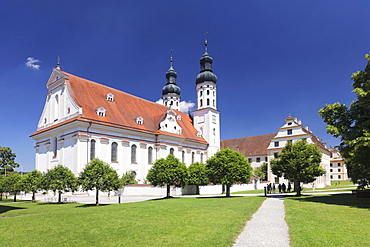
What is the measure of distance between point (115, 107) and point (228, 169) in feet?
74.2

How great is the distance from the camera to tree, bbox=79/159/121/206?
26.2 m

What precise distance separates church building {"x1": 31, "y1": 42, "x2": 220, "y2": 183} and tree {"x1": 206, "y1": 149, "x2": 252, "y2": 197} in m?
16.2

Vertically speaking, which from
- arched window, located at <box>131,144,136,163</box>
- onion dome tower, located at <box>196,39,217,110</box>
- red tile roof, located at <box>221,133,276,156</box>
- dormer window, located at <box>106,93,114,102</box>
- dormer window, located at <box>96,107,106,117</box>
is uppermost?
onion dome tower, located at <box>196,39,217,110</box>

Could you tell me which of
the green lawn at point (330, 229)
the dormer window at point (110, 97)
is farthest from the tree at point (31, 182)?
the green lawn at point (330, 229)

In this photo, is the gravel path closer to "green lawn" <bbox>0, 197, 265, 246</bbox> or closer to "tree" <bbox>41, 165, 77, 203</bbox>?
"green lawn" <bbox>0, 197, 265, 246</bbox>

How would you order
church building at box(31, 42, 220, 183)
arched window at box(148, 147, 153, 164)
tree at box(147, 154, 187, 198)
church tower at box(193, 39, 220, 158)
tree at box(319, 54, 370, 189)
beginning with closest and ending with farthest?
tree at box(319, 54, 370, 189) → tree at box(147, 154, 187, 198) → church building at box(31, 42, 220, 183) → arched window at box(148, 147, 153, 164) → church tower at box(193, 39, 220, 158)

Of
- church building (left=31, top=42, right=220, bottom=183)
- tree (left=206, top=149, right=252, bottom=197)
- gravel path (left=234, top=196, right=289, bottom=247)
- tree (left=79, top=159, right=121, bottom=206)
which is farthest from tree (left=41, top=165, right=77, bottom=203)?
gravel path (left=234, top=196, right=289, bottom=247)

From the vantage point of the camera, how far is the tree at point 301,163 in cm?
2889

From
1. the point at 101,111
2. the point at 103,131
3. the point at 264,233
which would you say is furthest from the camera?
the point at 101,111

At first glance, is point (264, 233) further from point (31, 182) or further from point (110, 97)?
point (110, 97)

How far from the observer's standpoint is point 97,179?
26375 millimetres

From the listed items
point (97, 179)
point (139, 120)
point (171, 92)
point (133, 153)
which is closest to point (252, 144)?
point (171, 92)

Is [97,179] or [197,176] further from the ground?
[97,179]

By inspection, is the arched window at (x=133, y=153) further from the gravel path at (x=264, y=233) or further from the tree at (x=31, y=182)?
the gravel path at (x=264, y=233)
